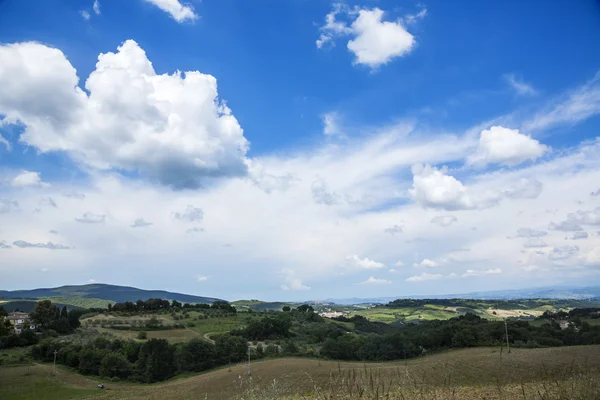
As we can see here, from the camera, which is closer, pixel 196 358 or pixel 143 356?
pixel 143 356

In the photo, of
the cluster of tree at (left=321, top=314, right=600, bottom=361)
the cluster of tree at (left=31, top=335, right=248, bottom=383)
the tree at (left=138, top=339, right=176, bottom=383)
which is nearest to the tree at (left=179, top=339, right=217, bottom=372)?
the cluster of tree at (left=31, top=335, right=248, bottom=383)

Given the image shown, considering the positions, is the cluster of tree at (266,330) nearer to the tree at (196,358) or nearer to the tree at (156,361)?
the tree at (196,358)

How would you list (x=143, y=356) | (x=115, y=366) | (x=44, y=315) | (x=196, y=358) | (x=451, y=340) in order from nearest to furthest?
(x=451, y=340) → (x=115, y=366) → (x=143, y=356) → (x=196, y=358) → (x=44, y=315)

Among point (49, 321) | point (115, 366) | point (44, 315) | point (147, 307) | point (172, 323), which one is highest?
point (44, 315)

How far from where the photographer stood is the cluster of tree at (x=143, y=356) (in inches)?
2534

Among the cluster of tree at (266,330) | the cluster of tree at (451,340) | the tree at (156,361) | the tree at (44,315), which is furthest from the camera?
the tree at (44,315)

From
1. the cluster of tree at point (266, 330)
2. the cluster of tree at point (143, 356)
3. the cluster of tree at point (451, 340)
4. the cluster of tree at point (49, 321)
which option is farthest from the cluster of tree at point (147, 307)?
the cluster of tree at point (451, 340)

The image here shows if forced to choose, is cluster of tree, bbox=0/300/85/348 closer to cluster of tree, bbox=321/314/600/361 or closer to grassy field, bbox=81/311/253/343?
grassy field, bbox=81/311/253/343

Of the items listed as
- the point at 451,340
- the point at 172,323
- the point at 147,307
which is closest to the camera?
the point at 451,340

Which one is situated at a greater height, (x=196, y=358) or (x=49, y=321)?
(x=49, y=321)

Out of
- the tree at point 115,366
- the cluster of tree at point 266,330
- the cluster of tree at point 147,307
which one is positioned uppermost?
the cluster of tree at point 147,307

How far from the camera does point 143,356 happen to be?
6619 cm

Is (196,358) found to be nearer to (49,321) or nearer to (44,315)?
(49,321)

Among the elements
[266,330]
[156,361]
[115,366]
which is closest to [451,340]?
[266,330]
